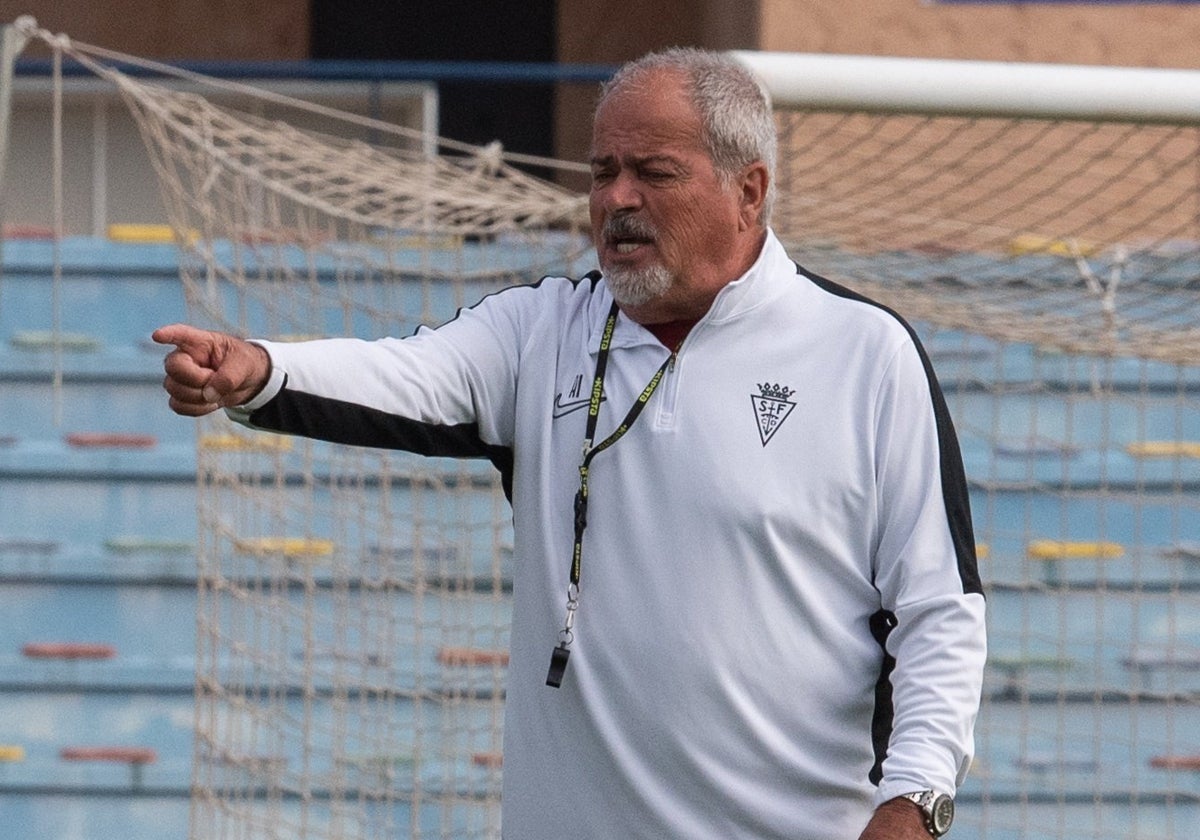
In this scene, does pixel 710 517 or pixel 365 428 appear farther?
pixel 365 428

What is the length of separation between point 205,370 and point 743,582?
660 millimetres

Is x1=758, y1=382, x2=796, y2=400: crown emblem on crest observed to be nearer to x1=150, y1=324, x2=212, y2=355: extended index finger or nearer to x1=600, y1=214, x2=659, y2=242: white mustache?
x1=600, y1=214, x2=659, y2=242: white mustache

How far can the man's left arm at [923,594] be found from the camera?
209 cm

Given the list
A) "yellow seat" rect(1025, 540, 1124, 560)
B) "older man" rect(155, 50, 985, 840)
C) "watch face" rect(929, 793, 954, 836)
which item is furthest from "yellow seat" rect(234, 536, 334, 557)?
"watch face" rect(929, 793, 954, 836)

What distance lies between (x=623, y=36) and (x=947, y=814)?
6.67 m

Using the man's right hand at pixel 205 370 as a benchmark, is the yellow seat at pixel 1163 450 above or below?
below

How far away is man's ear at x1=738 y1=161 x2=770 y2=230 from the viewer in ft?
7.55

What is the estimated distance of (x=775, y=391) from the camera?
2244mm

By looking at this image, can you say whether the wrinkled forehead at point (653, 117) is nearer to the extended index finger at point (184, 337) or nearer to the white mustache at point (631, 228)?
the white mustache at point (631, 228)

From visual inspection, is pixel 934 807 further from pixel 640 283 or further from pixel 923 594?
pixel 640 283

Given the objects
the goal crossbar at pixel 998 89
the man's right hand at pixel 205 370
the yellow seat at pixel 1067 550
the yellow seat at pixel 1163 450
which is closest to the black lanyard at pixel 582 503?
the man's right hand at pixel 205 370

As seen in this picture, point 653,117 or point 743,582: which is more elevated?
point 653,117

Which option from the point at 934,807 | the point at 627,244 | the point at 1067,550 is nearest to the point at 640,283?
the point at 627,244

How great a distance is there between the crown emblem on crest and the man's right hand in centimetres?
60
